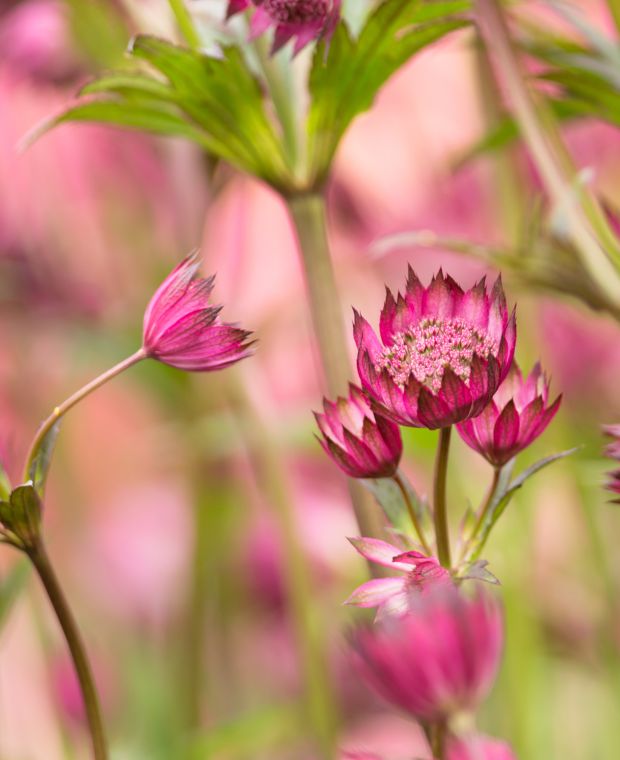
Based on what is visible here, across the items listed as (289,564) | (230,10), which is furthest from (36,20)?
(230,10)

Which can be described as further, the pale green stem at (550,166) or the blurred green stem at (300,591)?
the blurred green stem at (300,591)

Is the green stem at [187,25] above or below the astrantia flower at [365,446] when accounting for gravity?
above

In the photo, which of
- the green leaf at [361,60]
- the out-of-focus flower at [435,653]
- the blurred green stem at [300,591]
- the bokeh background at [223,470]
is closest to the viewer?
the out-of-focus flower at [435,653]

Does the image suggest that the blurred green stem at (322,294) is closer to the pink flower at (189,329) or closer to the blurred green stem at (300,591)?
the pink flower at (189,329)

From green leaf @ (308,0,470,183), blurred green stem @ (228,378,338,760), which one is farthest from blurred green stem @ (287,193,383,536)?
blurred green stem @ (228,378,338,760)

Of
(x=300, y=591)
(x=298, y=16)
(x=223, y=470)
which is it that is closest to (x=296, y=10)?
(x=298, y=16)

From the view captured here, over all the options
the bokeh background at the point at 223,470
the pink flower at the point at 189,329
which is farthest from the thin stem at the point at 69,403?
the bokeh background at the point at 223,470

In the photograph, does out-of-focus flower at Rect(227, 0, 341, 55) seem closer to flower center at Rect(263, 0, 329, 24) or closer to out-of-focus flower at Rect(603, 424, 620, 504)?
flower center at Rect(263, 0, 329, 24)

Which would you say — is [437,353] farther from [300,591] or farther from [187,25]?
[300,591]
